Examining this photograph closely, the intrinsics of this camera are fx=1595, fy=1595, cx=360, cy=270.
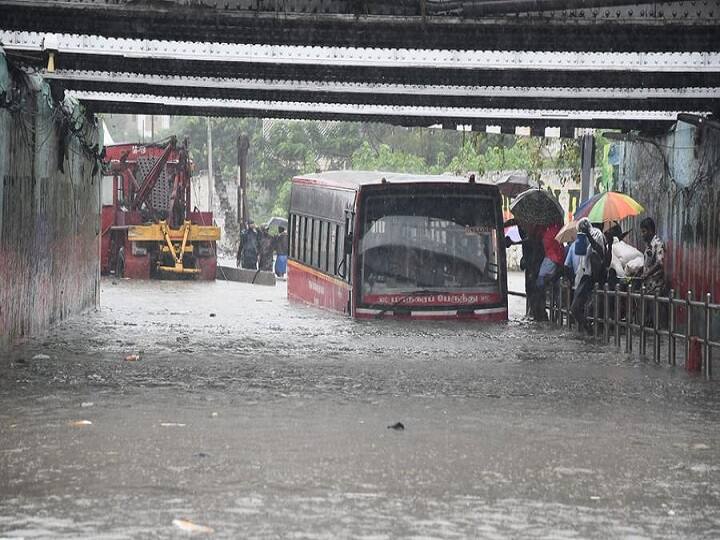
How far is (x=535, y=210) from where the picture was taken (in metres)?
26.7

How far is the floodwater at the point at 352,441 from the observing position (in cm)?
822

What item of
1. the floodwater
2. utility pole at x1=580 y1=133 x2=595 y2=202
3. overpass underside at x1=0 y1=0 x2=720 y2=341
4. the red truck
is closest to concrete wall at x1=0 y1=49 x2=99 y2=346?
overpass underside at x1=0 y1=0 x2=720 y2=341

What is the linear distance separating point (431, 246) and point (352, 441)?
1456cm

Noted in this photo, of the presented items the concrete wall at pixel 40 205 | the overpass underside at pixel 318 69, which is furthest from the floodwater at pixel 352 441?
the overpass underside at pixel 318 69

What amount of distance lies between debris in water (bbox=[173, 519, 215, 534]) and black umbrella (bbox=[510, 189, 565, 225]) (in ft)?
62.2

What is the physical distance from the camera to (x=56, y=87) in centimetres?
2253

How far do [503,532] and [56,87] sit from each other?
1592cm

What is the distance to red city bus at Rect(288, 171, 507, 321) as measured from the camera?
25344 millimetres

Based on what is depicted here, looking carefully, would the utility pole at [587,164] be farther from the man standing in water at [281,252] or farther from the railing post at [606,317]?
the man standing in water at [281,252]

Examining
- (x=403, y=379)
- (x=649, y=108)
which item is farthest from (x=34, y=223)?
(x=649, y=108)

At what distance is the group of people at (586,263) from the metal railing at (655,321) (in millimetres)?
380

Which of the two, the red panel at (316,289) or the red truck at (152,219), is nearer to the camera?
the red panel at (316,289)

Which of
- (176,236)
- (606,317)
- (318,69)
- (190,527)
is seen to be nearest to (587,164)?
(606,317)

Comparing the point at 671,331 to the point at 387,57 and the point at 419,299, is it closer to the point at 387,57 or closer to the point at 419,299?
the point at 387,57
